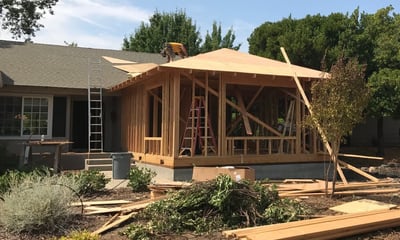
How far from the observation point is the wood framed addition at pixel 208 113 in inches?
474

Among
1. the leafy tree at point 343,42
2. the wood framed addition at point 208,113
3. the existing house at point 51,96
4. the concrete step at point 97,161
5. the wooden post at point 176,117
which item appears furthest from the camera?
the leafy tree at point 343,42

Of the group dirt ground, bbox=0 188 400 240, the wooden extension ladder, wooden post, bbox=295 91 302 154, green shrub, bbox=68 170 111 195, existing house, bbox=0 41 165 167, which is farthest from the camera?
existing house, bbox=0 41 165 167

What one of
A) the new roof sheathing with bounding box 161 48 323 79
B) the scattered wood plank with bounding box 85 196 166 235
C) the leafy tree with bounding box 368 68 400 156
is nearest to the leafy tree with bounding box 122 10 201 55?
the leafy tree with bounding box 368 68 400 156

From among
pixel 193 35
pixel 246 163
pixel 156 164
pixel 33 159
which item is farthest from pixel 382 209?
pixel 193 35

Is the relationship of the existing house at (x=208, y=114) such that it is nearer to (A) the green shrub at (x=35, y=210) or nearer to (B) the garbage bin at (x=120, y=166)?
(B) the garbage bin at (x=120, y=166)

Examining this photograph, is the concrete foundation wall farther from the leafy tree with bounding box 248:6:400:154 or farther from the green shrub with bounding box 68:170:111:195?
the leafy tree with bounding box 248:6:400:154

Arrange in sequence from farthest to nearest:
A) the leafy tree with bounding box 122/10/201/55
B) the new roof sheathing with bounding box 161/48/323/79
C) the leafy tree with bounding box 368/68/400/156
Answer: the leafy tree with bounding box 122/10/201/55
the leafy tree with bounding box 368/68/400/156
the new roof sheathing with bounding box 161/48/323/79

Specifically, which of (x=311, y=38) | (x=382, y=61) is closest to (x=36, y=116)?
(x=311, y=38)

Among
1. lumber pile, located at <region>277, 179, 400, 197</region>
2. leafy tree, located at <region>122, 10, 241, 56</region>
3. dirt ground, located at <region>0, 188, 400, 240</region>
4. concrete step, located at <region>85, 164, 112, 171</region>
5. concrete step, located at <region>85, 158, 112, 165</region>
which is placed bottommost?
dirt ground, located at <region>0, 188, 400, 240</region>

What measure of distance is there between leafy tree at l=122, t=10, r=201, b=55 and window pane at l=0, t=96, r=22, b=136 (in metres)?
19.7

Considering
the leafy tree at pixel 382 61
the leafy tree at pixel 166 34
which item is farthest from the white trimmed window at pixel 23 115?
the leafy tree at pixel 166 34

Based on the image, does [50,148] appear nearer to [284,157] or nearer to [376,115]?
[284,157]

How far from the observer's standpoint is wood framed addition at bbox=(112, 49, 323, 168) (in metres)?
12.0

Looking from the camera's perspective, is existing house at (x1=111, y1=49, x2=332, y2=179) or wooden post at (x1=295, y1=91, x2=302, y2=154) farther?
wooden post at (x1=295, y1=91, x2=302, y2=154)
